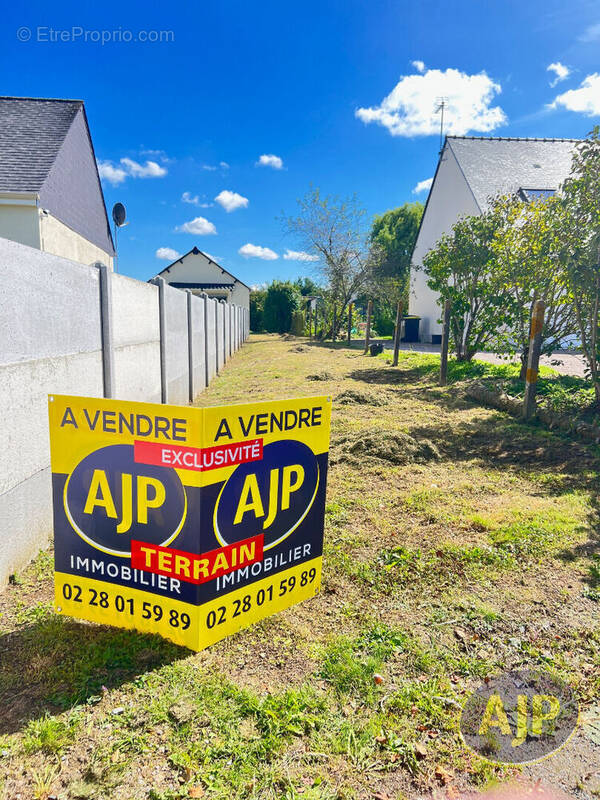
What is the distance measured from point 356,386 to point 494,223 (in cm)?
569

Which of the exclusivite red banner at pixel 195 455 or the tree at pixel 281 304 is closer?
the exclusivite red banner at pixel 195 455

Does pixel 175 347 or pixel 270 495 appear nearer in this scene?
pixel 270 495

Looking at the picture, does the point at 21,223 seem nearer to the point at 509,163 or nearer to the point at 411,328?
the point at 411,328

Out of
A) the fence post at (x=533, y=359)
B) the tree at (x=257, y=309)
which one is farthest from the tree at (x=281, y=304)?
the fence post at (x=533, y=359)

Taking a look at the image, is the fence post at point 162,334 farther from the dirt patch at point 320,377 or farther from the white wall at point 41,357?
the dirt patch at point 320,377

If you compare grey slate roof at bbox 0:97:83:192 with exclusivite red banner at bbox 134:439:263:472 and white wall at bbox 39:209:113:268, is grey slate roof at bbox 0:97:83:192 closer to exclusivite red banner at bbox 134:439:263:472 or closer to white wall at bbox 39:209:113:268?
white wall at bbox 39:209:113:268

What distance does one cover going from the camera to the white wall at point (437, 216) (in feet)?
72.4

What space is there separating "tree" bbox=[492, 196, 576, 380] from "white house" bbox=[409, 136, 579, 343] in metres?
11.1

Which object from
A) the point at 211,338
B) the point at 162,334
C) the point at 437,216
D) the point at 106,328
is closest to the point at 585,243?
the point at 162,334

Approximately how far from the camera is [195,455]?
80.5 inches

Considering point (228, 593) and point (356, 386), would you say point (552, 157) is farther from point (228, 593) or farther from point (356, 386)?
point (228, 593)

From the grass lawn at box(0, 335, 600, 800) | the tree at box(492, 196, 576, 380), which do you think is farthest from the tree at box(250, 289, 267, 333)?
the grass lawn at box(0, 335, 600, 800)

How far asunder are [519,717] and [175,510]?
168cm

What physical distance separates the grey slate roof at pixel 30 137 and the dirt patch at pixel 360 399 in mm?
10924
